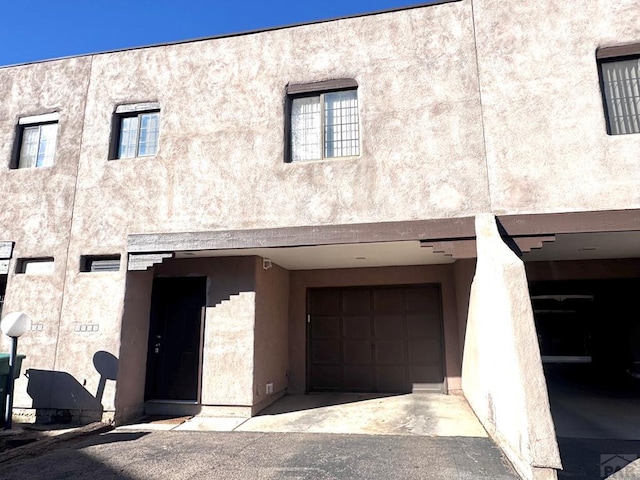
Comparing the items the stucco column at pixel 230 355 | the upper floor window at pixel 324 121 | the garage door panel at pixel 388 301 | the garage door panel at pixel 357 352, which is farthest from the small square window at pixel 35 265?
the garage door panel at pixel 388 301

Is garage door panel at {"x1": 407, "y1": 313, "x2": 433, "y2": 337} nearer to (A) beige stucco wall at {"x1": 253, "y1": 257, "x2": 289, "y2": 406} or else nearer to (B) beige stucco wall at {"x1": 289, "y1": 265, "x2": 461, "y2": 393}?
(B) beige stucco wall at {"x1": 289, "y1": 265, "x2": 461, "y2": 393}

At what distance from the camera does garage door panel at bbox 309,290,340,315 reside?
10391 mm

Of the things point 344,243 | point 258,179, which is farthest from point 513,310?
point 258,179

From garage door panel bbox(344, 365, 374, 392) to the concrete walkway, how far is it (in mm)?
818

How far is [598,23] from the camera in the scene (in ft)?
22.6

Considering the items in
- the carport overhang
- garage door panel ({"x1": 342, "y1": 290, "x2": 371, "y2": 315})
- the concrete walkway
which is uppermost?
the carport overhang

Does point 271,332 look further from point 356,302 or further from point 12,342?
point 12,342

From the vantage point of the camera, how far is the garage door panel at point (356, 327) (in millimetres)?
10172

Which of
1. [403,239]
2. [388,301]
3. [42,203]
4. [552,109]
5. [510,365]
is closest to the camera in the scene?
[510,365]

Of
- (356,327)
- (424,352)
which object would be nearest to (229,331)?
(356,327)

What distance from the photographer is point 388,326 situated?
10.1 m

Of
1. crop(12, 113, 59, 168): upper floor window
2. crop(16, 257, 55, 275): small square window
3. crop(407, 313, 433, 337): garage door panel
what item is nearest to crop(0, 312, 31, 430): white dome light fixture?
crop(16, 257, 55, 275): small square window

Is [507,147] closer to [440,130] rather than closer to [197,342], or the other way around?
[440,130]

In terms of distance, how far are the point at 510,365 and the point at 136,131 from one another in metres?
7.83
